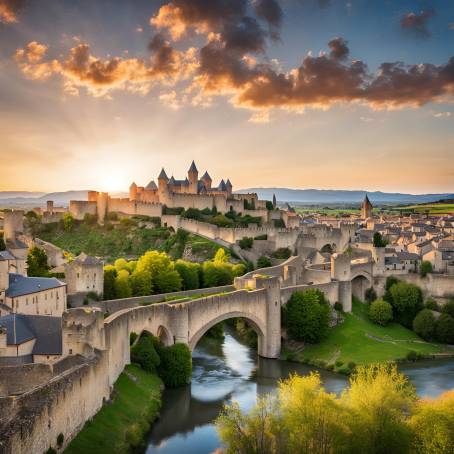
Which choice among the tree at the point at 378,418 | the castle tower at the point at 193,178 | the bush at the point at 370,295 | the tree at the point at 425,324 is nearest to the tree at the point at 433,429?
the tree at the point at 378,418

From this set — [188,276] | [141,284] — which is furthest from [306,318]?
[141,284]

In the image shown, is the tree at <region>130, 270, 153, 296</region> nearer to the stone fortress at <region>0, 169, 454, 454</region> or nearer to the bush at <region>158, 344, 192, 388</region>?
the stone fortress at <region>0, 169, 454, 454</region>

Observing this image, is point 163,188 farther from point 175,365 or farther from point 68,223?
point 175,365

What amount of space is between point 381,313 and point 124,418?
82.7 feet

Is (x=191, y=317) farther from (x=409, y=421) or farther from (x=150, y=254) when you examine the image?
(x=409, y=421)

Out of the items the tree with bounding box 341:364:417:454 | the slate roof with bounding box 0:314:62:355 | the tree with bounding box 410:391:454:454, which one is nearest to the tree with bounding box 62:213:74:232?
the slate roof with bounding box 0:314:62:355

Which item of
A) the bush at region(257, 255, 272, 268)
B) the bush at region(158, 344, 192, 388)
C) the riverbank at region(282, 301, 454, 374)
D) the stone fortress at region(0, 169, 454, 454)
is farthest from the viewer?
the bush at region(257, 255, 272, 268)

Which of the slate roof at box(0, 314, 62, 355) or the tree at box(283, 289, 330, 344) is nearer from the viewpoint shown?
the slate roof at box(0, 314, 62, 355)

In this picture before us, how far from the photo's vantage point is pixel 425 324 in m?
41.6

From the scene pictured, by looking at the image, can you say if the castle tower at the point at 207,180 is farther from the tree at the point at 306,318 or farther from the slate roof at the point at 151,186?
the tree at the point at 306,318

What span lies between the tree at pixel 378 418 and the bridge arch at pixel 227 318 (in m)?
13.2

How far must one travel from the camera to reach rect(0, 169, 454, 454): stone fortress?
1711 centimetres

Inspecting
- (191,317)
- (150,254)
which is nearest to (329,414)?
(191,317)

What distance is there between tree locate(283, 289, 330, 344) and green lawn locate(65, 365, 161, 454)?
12.2 m
